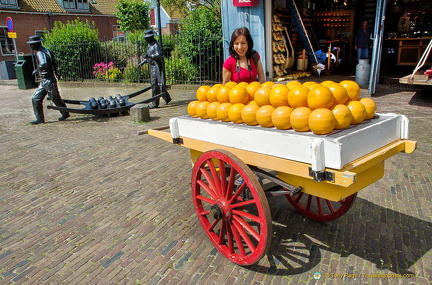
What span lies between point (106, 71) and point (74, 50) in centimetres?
202

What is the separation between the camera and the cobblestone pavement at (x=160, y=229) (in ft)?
8.86

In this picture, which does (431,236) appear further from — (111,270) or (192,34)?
(192,34)

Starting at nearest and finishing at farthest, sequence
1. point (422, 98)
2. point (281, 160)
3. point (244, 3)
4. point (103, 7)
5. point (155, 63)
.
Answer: point (281, 160)
point (422, 98)
point (155, 63)
point (244, 3)
point (103, 7)

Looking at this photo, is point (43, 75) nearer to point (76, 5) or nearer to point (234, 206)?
point (234, 206)

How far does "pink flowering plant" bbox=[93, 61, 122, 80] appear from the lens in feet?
49.0

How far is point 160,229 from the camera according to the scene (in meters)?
3.38

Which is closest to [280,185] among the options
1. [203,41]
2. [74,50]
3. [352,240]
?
[352,240]

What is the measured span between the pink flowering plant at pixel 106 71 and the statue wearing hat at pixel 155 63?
5.82 metres

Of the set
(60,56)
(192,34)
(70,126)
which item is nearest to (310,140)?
(70,126)

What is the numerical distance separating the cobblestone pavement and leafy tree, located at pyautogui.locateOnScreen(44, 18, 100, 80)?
11.1 metres

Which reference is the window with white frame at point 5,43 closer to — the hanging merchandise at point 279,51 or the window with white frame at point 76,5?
the window with white frame at point 76,5

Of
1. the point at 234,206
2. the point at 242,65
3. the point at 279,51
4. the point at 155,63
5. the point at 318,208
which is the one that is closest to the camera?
the point at 234,206

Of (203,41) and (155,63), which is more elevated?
(203,41)

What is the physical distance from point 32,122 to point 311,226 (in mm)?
7420
